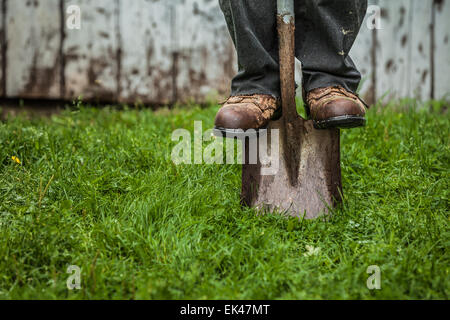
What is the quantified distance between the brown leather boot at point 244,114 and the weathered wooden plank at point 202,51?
1.62 meters

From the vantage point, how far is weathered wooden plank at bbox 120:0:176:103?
2996 millimetres

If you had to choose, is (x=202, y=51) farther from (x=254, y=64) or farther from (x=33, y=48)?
(x=254, y=64)

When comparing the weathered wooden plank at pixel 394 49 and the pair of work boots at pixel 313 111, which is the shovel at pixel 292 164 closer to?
the pair of work boots at pixel 313 111

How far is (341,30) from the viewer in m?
1.54

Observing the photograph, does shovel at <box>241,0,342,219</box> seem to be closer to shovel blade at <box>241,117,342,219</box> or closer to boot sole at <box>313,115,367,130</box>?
shovel blade at <box>241,117,342,219</box>

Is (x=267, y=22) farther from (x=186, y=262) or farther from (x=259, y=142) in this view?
(x=186, y=262)

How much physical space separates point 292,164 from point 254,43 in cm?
51

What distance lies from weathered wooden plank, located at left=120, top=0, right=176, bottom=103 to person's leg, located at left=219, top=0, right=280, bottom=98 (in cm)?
152

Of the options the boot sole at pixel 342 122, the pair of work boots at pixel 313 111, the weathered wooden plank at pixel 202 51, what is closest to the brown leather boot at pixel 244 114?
the pair of work boots at pixel 313 111

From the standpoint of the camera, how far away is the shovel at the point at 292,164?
153cm

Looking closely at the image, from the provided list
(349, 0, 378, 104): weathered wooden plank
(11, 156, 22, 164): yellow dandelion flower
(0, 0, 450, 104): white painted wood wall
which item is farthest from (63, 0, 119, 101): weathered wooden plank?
(349, 0, 378, 104): weathered wooden plank

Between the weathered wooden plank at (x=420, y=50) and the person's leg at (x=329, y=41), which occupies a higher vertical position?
the weathered wooden plank at (x=420, y=50)
